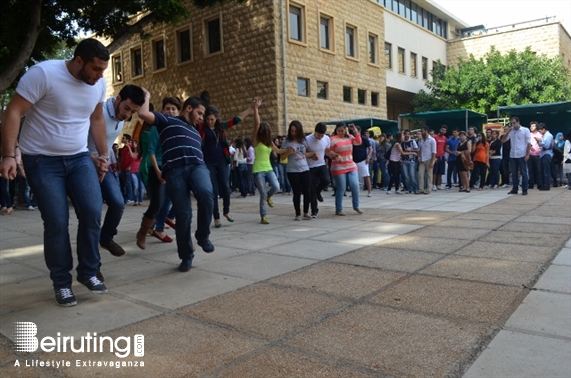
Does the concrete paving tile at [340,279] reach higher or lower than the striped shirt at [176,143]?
lower

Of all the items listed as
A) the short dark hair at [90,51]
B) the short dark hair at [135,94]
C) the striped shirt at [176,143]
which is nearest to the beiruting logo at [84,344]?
the short dark hair at [90,51]

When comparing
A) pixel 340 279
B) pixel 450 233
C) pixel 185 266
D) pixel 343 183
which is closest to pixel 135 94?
pixel 185 266

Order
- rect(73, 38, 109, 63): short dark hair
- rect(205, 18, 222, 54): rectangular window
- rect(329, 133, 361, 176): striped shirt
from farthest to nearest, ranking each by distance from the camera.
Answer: rect(205, 18, 222, 54): rectangular window < rect(329, 133, 361, 176): striped shirt < rect(73, 38, 109, 63): short dark hair

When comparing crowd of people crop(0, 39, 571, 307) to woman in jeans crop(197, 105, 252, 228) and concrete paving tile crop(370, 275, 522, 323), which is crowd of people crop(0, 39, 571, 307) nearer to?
woman in jeans crop(197, 105, 252, 228)

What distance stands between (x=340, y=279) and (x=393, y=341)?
144 cm

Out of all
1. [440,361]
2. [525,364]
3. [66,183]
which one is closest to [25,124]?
[66,183]

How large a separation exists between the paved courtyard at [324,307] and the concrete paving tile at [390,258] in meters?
0.02

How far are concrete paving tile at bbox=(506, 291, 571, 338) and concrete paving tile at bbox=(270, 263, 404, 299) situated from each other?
3.58 ft

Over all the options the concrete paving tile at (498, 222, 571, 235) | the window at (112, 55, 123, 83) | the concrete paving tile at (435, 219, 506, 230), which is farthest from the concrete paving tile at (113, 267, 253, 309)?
the window at (112, 55, 123, 83)

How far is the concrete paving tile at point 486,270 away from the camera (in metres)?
4.26

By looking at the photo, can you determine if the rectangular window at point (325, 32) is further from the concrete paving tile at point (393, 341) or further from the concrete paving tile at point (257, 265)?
the concrete paving tile at point (393, 341)

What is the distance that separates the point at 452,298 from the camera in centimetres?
372

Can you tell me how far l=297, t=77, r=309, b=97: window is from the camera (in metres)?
23.6

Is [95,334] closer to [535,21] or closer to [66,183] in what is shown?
[66,183]
